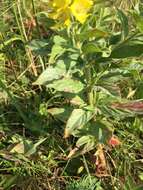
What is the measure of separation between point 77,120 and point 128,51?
11.2 inches

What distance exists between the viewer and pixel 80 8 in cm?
121

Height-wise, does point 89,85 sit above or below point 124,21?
below

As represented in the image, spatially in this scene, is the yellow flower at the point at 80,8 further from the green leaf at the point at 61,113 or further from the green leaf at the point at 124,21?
the green leaf at the point at 61,113

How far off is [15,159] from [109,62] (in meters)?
0.48

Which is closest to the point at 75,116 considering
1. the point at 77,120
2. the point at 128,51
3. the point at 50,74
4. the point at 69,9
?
the point at 77,120

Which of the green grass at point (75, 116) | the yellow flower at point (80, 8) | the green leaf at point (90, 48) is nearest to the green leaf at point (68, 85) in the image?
the green grass at point (75, 116)

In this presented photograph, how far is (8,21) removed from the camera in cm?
214

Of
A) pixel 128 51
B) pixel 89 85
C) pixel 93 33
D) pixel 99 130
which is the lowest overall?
pixel 99 130

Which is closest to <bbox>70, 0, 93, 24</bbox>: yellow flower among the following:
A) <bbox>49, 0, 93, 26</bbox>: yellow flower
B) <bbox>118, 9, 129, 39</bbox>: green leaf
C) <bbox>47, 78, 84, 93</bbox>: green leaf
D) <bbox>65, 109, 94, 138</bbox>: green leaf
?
<bbox>49, 0, 93, 26</bbox>: yellow flower

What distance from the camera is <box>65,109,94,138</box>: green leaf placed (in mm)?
1462

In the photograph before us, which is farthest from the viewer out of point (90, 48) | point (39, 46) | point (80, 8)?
point (39, 46)

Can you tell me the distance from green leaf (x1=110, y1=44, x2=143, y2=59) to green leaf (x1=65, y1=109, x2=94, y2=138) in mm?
227

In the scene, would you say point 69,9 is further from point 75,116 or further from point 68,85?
point 75,116

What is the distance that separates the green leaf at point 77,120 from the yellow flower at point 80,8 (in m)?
0.36
